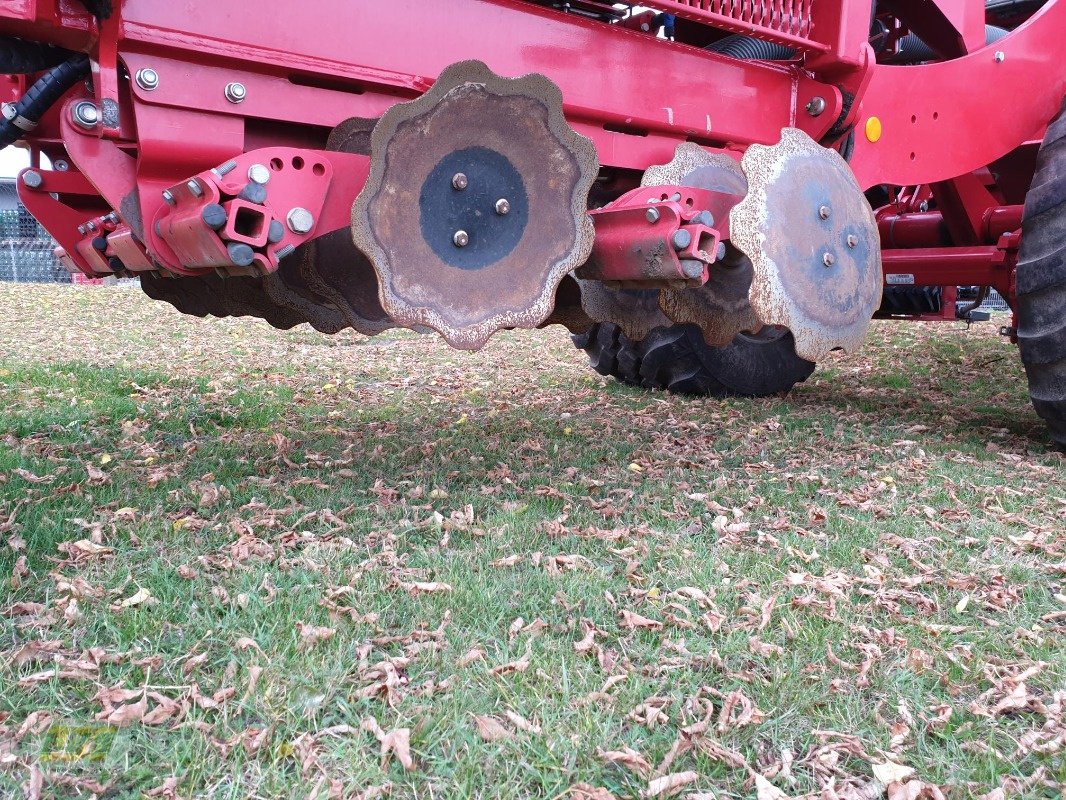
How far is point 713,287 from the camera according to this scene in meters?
3.60

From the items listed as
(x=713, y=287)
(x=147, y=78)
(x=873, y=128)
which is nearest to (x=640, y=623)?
(x=713, y=287)

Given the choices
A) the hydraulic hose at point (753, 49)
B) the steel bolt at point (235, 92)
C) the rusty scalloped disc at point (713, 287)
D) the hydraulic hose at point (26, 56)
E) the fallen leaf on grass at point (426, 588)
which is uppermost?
the hydraulic hose at point (753, 49)

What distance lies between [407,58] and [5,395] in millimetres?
3540

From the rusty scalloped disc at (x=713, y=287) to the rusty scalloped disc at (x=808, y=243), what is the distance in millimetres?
348

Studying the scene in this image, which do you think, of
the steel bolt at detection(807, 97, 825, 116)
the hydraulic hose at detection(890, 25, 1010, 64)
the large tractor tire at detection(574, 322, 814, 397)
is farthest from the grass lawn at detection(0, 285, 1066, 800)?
the hydraulic hose at detection(890, 25, 1010, 64)

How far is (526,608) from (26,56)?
205cm

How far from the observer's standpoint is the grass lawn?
1719mm

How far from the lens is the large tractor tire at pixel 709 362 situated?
5.12 meters

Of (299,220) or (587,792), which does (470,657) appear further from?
(299,220)

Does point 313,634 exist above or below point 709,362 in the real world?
below

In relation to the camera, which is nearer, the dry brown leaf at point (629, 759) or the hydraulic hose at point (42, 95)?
the dry brown leaf at point (629, 759)

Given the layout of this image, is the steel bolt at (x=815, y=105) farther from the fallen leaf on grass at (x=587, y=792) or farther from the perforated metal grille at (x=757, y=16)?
the fallen leaf on grass at (x=587, y=792)

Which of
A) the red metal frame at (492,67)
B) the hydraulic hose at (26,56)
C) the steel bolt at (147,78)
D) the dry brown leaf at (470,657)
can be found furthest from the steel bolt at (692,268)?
the hydraulic hose at (26,56)

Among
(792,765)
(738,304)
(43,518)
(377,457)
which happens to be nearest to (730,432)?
(738,304)
